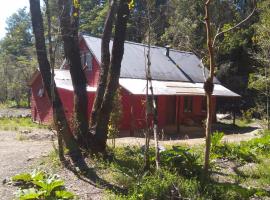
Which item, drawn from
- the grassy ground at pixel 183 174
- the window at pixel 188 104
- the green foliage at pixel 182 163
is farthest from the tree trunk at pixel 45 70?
the window at pixel 188 104

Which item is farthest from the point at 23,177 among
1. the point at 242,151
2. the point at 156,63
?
the point at 156,63

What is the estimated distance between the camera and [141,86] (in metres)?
20.2

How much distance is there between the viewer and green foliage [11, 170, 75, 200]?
6.75 metres

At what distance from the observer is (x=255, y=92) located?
105 ft

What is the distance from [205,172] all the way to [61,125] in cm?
403

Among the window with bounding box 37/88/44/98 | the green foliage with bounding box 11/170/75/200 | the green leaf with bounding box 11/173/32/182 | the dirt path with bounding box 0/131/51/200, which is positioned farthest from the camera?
the window with bounding box 37/88/44/98

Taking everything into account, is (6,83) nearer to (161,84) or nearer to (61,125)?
(161,84)

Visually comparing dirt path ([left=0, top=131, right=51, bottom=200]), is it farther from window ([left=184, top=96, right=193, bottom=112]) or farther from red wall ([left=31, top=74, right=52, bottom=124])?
window ([left=184, top=96, right=193, bottom=112])

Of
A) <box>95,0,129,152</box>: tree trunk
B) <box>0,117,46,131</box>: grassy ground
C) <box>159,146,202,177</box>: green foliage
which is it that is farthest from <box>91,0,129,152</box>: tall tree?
<box>0,117,46,131</box>: grassy ground

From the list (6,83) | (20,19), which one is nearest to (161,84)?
(6,83)

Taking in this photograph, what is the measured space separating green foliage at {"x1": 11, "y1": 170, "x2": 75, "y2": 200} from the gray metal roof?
13.7 m

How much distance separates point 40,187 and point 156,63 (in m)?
18.1

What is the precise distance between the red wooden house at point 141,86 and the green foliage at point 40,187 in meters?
11.4

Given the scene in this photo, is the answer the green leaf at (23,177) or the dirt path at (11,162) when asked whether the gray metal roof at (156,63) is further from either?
the green leaf at (23,177)
